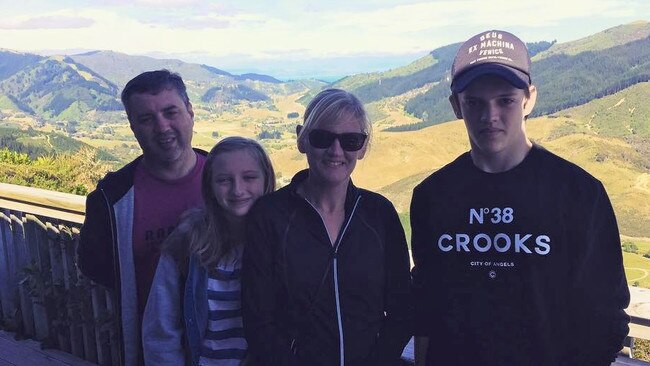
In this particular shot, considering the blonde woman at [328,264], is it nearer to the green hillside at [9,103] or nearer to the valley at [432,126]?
the valley at [432,126]

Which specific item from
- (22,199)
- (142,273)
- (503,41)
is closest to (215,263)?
(142,273)

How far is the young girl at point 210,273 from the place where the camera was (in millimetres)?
1704

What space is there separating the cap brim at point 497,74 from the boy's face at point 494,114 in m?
0.02

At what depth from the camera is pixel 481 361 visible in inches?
61.0

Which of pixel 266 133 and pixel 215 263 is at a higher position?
pixel 215 263

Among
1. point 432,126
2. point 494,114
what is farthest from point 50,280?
point 432,126

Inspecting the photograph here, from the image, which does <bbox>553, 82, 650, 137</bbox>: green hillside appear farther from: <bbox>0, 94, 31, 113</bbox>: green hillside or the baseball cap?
<bbox>0, 94, 31, 113</bbox>: green hillside

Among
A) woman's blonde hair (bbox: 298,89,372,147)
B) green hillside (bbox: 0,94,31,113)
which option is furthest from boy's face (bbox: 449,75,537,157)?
green hillside (bbox: 0,94,31,113)

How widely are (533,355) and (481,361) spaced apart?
0.14m

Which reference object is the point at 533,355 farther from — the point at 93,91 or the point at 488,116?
the point at 93,91

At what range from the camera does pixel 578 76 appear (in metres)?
115

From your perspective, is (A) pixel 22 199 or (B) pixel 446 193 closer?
(B) pixel 446 193

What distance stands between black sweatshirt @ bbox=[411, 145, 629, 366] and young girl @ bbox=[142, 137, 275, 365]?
57cm

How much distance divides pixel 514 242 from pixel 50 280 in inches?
102
